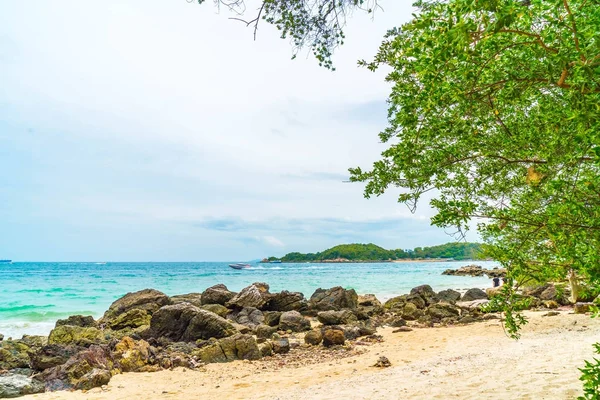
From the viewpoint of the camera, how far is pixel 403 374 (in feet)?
29.8

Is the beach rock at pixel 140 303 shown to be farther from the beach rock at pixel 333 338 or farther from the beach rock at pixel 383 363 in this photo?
the beach rock at pixel 383 363

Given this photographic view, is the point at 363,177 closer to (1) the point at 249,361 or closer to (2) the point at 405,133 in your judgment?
(2) the point at 405,133

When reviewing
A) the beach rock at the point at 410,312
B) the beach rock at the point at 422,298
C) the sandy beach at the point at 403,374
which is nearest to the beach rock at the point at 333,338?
the sandy beach at the point at 403,374

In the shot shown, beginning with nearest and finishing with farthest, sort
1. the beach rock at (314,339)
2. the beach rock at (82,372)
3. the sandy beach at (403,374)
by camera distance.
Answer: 1. the sandy beach at (403,374)
2. the beach rock at (82,372)
3. the beach rock at (314,339)

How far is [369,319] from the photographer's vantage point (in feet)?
62.0

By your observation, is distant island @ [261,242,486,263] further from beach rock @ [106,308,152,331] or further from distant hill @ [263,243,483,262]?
beach rock @ [106,308,152,331]

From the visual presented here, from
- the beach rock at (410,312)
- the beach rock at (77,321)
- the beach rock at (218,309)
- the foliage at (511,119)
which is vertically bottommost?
the beach rock at (410,312)

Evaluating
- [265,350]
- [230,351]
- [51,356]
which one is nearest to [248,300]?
[265,350]

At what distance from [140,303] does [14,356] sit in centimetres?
799

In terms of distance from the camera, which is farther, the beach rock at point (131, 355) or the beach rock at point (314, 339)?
the beach rock at point (314, 339)

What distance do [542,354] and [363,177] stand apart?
7.32m

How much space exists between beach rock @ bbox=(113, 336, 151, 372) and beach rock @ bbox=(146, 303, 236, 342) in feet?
7.60

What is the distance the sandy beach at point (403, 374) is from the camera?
752 centimetres

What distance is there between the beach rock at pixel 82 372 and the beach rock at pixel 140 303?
26.7 ft
